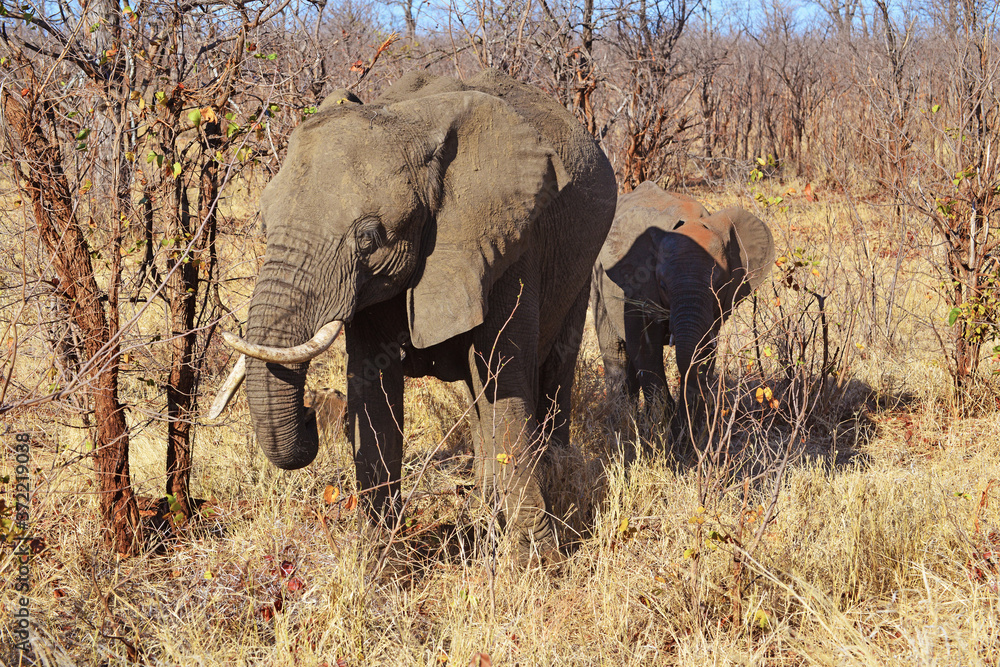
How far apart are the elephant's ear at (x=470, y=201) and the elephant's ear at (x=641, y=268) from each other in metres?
2.99

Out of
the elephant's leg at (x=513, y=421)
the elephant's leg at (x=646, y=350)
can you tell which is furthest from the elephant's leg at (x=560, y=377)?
the elephant's leg at (x=646, y=350)

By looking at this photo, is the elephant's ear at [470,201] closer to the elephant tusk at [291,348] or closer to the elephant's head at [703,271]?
the elephant tusk at [291,348]

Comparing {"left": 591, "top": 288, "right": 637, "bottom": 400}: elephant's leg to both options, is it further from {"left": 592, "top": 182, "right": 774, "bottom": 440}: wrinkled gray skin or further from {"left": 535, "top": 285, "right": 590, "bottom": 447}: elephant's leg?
{"left": 535, "top": 285, "right": 590, "bottom": 447}: elephant's leg

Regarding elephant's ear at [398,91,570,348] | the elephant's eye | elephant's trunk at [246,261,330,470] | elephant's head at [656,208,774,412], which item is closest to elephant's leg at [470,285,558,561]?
elephant's ear at [398,91,570,348]

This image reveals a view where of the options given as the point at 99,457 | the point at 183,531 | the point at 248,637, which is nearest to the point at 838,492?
the point at 248,637

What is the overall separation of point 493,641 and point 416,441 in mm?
2540

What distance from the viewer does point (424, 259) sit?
3.61 meters

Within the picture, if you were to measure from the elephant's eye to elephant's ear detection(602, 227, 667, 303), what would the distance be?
3.56m

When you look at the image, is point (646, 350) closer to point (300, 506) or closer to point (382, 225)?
point (300, 506)

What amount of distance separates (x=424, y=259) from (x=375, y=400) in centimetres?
83

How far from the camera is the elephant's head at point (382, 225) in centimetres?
323

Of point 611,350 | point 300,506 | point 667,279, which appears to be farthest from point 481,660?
point 611,350

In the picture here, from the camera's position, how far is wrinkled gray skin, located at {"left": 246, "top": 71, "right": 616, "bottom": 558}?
327cm

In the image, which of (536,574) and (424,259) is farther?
(536,574)
